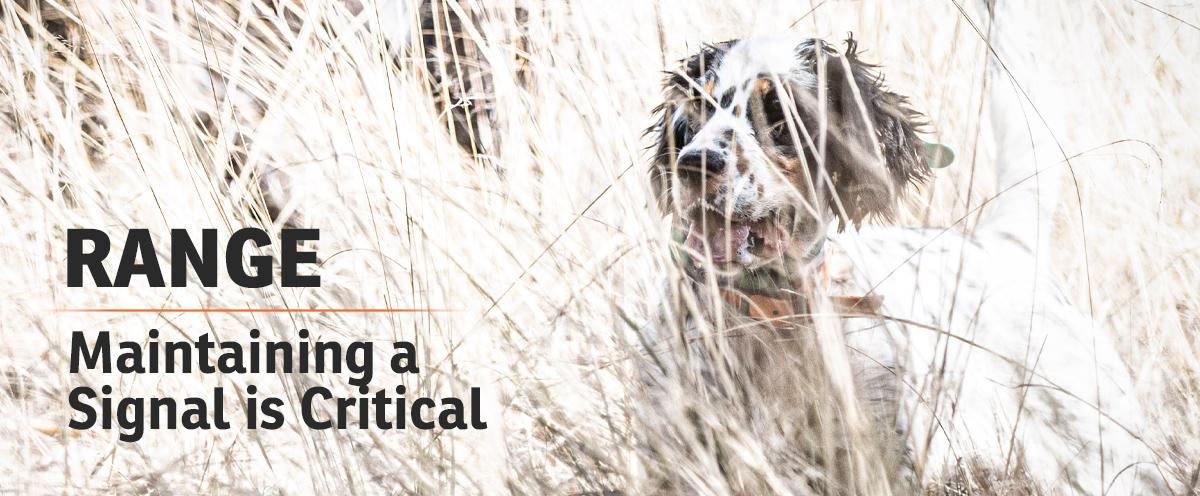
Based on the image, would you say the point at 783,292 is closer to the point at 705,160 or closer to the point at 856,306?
the point at 856,306

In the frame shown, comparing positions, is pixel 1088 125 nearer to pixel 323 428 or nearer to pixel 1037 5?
pixel 1037 5

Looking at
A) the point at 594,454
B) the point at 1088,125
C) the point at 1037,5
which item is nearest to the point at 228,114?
the point at 594,454

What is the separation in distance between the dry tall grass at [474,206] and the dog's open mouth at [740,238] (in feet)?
0.26

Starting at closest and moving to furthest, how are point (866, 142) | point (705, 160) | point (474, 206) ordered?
point (705, 160) → point (866, 142) → point (474, 206)

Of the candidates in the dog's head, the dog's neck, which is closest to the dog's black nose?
the dog's head

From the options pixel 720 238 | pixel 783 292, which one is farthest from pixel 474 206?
pixel 783 292

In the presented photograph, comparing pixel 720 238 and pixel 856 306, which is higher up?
pixel 720 238

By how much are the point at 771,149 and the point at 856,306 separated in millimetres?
253

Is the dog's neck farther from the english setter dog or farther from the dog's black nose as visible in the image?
the dog's black nose

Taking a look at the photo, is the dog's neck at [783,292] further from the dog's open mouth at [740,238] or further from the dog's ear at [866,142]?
the dog's ear at [866,142]

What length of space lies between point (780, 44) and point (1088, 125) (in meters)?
0.85

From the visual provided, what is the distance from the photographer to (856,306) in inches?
47.4

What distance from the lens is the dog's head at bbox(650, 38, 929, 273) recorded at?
1208 mm

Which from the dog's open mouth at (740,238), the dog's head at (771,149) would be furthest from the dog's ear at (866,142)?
the dog's open mouth at (740,238)
